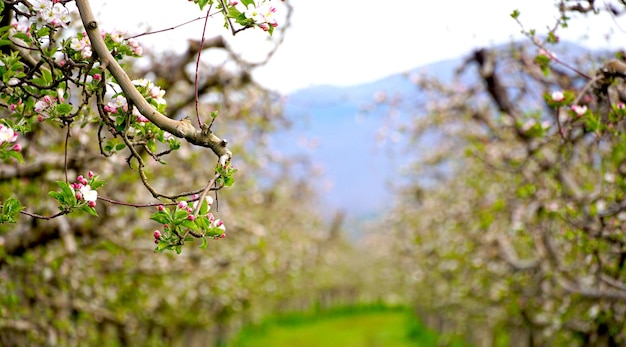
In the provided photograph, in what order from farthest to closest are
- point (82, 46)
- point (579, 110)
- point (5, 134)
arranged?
point (579, 110) < point (82, 46) < point (5, 134)

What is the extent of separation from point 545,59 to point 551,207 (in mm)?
2556

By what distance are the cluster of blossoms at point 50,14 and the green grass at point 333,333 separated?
23.8m

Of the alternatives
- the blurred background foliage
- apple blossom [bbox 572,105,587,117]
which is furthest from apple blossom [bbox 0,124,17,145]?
apple blossom [bbox 572,105,587,117]

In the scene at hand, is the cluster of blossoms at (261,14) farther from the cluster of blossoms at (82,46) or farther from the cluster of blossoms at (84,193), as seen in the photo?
the cluster of blossoms at (84,193)

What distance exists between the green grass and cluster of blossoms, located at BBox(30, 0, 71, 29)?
938 inches

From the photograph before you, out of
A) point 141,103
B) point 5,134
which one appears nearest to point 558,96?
point 141,103

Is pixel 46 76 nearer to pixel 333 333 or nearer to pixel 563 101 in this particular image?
pixel 563 101

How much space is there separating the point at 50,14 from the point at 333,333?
35.2m

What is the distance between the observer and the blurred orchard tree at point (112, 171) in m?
2.34

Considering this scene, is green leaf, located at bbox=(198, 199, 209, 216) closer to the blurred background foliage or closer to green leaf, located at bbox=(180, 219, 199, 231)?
Result: green leaf, located at bbox=(180, 219, 199, 231)

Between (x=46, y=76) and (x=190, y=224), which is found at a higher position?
(x=46, y=76)

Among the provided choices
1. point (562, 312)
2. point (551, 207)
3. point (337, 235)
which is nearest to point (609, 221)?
point (551, 207)

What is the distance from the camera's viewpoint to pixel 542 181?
8.05m

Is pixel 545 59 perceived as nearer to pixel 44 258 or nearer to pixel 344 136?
pixel 44 258
